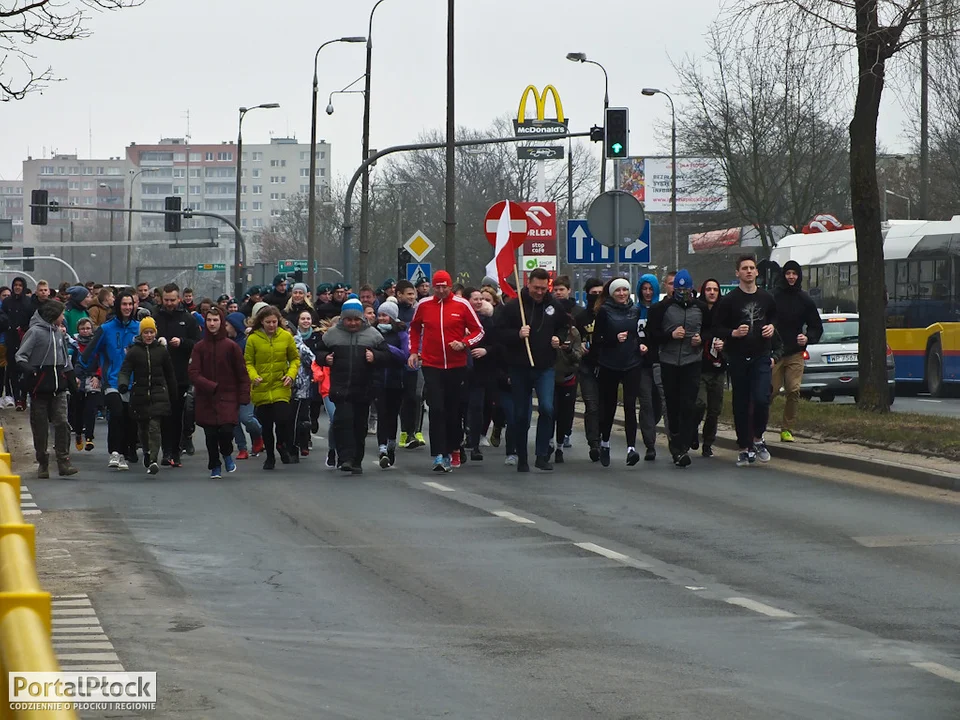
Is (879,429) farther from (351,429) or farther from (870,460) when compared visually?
(351,429)

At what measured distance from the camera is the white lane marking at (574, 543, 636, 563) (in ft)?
35.0

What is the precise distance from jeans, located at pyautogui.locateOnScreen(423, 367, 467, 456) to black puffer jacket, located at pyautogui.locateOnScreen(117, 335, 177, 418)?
8.71 feet

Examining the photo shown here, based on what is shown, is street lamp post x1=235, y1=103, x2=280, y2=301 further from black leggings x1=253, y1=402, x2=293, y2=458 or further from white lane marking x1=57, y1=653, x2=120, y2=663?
white lane marking x1=57, y1=653, x2=120, y2=663

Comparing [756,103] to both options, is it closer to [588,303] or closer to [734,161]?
[734,161]

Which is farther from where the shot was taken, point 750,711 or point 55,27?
point 55,27

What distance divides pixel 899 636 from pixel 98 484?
9684 mm

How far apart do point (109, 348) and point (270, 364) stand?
200cm

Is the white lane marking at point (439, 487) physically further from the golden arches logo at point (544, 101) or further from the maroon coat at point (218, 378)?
the golden arches logo at point (544, 101)

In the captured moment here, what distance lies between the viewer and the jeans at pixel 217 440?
1661 centimetres

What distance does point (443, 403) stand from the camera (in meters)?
16.5

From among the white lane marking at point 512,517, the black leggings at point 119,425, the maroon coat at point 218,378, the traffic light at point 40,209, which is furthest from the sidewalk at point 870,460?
the traffic light at point 40,209

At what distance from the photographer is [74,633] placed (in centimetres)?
804

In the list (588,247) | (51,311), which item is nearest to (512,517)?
(51,311)

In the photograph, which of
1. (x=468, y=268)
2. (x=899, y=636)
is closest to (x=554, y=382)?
(x=899, y=636)
